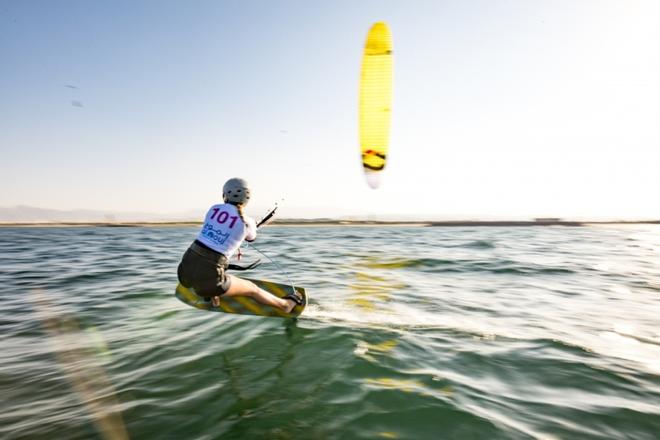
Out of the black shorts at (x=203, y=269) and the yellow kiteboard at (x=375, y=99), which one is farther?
the yellow kiteboard at (x=375, y=99)

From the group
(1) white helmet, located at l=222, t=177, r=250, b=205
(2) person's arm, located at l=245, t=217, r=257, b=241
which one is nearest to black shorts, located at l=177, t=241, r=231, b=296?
(2) person's arm, located at l=245, t=217, r=257, b=241

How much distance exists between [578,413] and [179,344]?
5.74 m

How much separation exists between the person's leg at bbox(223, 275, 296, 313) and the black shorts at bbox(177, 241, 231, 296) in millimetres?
359

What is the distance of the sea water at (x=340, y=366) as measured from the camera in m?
3.75

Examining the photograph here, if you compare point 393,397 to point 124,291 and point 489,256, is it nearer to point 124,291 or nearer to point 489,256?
point 124,291

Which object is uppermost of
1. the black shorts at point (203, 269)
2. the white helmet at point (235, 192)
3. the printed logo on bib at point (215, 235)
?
the white helmet at point (235, 192)

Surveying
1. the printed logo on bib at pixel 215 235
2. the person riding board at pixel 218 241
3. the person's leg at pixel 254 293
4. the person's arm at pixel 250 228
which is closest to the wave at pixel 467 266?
the person's leg at pixel 254 293

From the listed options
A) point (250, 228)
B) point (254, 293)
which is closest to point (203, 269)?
point (250, 228)

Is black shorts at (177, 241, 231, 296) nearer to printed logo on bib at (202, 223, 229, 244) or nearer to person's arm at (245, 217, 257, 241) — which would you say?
printed logo on bib at (202, 223, 229, 244)

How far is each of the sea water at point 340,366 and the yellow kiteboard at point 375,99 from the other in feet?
12.8

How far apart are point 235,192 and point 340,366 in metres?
3.18

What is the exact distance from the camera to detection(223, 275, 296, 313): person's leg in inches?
251

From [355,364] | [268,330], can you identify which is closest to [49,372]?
[268,330]

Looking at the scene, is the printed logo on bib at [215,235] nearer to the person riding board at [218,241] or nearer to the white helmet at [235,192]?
the person riding board at [218,241]
